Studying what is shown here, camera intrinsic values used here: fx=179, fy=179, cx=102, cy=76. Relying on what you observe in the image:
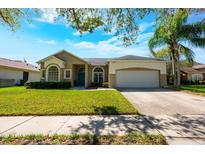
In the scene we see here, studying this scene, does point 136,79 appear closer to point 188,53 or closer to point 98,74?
point 98,74

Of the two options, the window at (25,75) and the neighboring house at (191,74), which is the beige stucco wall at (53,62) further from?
the neighboring house at (191,74)

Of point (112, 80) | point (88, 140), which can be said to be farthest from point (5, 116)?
point (112, 80)

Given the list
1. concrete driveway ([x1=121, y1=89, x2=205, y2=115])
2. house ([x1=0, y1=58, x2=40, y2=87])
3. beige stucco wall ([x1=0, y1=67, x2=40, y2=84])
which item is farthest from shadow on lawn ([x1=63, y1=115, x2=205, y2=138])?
beige stucco wall ([x1=0, y1=67, x2=40, y2=84])

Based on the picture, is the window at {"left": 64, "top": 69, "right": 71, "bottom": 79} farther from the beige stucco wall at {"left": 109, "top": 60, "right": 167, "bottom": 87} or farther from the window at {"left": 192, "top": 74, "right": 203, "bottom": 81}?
the window at {"left": 192, "top": 74, "right": 203, "bottom": 81}

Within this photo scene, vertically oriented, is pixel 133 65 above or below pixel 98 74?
above

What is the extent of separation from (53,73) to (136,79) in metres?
10.4

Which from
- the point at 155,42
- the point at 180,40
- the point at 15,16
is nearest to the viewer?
the point at 15,16

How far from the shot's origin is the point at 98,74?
25109 mm

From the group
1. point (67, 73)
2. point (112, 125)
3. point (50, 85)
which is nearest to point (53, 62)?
point (67, 73)

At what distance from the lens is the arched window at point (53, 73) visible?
22672 mm

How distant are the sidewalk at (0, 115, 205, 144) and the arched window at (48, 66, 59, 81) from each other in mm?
15929

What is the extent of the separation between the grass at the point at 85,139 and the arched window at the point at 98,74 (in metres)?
20.2

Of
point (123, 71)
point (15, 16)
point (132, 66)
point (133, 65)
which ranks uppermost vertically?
point (15, 16)

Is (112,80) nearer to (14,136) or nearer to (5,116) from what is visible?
(5,116)
